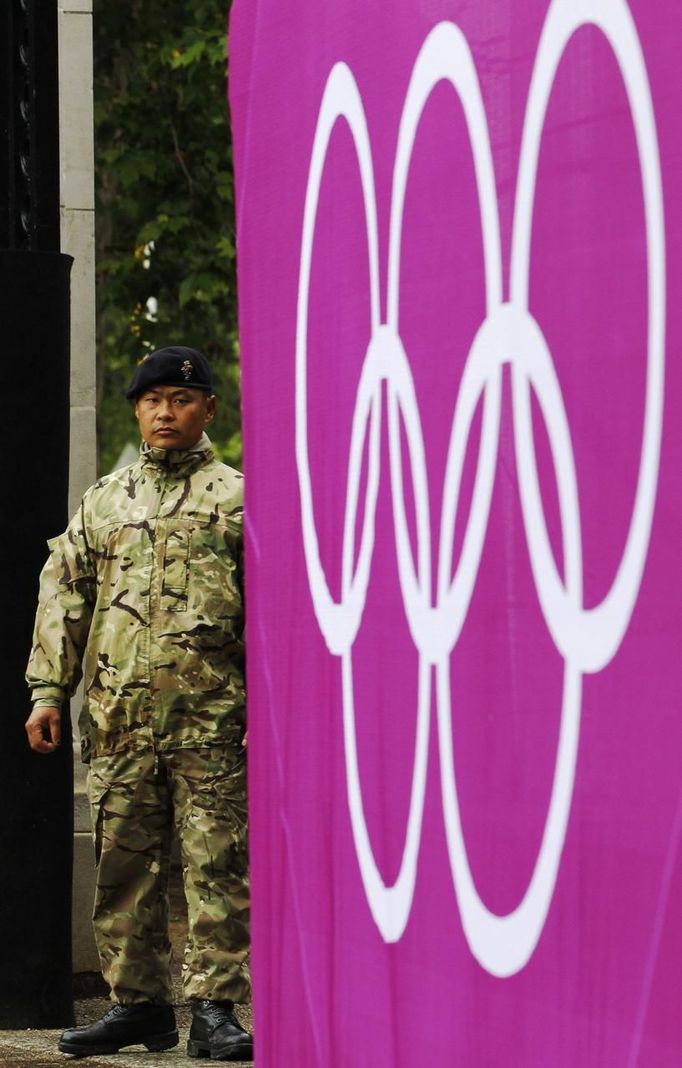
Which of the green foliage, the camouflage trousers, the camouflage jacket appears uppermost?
the green foliage

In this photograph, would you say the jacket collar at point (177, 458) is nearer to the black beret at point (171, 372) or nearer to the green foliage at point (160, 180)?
the black beret at point (171, 372)

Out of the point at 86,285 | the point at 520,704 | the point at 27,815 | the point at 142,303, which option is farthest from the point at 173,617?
the point at 142,303

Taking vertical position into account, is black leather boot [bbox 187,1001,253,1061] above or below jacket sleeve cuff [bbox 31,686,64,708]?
below

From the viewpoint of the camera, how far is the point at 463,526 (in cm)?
266

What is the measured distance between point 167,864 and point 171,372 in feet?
3.90

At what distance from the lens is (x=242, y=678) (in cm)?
575

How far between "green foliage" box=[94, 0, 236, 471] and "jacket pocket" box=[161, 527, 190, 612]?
28.5 feet

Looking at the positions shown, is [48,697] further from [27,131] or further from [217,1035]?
[27,131]

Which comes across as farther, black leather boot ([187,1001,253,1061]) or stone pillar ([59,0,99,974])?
stone pillar ([59,0,99,974])

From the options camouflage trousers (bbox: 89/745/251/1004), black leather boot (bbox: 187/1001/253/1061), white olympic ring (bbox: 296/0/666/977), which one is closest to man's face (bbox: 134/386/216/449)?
camouflage trousers (bbox: 89/745/251/1004)

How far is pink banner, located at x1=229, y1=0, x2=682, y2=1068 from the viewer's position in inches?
86.1

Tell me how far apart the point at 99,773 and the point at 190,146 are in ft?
31.6

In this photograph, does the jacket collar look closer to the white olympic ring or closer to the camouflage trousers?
the camouflage trousers

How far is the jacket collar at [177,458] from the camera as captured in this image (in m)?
5.74
